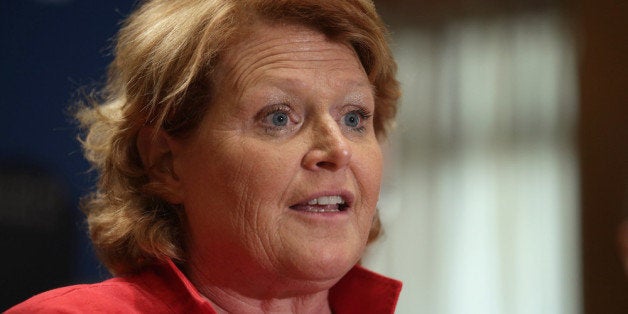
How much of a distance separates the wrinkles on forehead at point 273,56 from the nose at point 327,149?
3.9 inches

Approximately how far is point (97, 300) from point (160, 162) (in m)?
0.30

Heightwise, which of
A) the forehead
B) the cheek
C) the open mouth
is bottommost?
the open mouth

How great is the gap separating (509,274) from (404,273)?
57 cm

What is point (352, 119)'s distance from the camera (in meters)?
1.55

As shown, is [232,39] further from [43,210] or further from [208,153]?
[43,210]

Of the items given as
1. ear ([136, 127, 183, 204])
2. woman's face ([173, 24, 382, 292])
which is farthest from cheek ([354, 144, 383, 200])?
ear ([136, 127, 183, 204])

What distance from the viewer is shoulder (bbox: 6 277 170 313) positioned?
54.1 inches

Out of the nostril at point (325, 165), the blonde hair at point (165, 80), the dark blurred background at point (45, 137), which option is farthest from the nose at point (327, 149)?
the dark blurred background at point (45, 137)

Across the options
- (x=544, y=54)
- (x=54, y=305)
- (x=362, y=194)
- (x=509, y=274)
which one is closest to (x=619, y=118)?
(x=544, y=54)

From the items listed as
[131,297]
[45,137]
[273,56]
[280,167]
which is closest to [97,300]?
[131,297]

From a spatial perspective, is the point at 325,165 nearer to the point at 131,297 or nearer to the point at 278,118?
the point at 278,118

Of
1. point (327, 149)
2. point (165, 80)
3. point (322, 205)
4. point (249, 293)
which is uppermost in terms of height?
point (165, 80)

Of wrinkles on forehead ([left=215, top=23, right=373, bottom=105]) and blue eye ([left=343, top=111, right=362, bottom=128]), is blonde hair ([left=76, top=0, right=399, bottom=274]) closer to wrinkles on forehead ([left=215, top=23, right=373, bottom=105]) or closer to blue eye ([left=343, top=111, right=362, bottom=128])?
wrinkles on forehead ([left=215, top=23, right=373, bottom=105])

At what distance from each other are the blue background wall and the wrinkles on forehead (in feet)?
2.34
